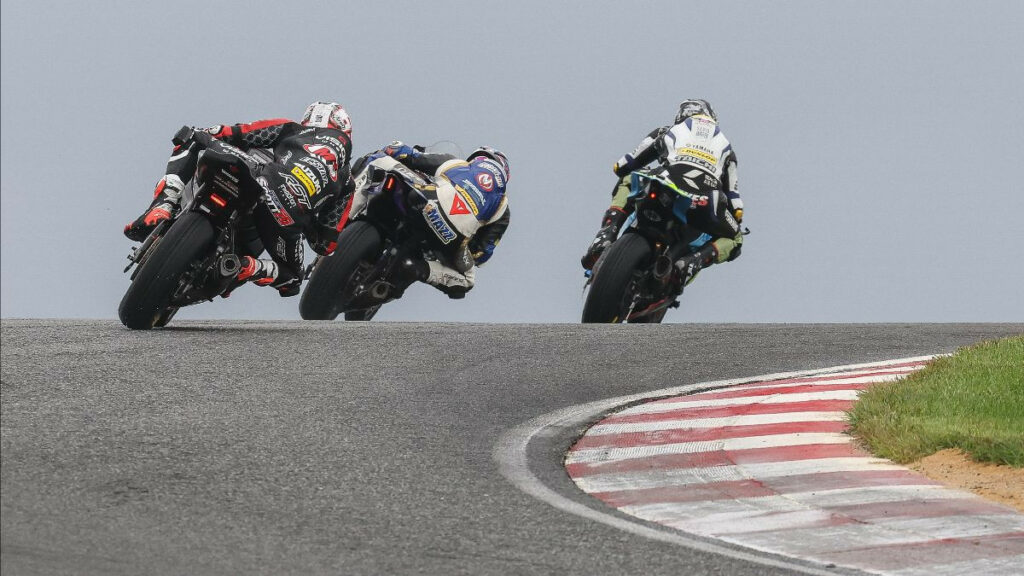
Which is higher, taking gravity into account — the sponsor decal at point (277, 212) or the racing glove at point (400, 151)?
the racing glove at point (400, 151)

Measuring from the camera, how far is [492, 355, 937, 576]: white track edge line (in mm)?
4902

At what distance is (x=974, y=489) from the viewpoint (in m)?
6.15

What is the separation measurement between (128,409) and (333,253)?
6.38 m

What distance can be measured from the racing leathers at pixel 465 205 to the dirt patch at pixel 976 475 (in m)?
7.35

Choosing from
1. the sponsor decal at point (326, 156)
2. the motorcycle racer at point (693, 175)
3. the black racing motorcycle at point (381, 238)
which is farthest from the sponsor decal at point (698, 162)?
the sponsor decal at point (326, 156)

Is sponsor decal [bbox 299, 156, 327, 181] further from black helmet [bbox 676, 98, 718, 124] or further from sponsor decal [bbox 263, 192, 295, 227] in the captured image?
black helmet [bbox 676, 98, 718, 124]

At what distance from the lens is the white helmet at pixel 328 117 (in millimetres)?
11734

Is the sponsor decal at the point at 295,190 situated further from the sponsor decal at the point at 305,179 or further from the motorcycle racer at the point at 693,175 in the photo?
the motorcycle racer at the point at 693,175

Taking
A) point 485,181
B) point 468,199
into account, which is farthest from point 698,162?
point 468,199

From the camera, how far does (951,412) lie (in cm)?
732

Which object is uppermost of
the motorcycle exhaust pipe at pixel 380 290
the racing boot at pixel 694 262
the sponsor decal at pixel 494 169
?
the sponsor decal at pixel 494 169

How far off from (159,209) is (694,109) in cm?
597

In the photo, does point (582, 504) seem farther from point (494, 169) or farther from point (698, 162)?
point (494, 169)

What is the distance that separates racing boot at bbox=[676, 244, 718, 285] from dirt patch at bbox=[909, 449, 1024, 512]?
261 inches
